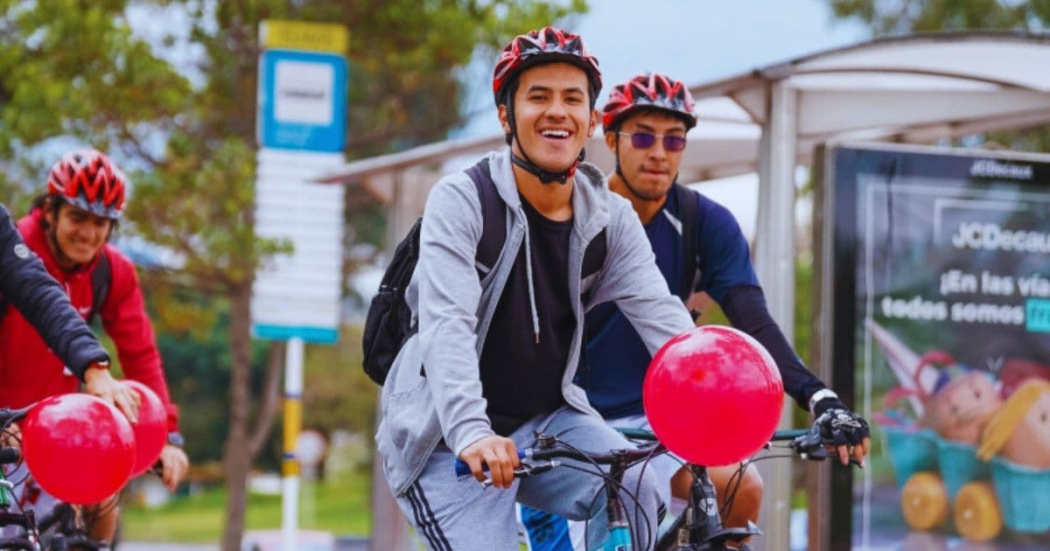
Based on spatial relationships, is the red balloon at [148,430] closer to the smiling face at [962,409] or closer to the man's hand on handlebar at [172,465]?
the man's hand on handlebar at [172,465]

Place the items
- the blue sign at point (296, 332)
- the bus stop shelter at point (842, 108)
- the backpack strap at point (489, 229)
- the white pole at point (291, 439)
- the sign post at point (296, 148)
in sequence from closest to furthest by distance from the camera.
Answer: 1. the backpack strap at point (489, 229)
2. the bus stop shelter at point (842, 108)
3. the white pole at point (291, 439)
4. the blue sign at point (296, 332)
5. the sign post at point (296, 148)

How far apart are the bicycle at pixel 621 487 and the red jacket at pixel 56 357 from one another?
299cm

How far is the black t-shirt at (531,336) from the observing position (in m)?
4.32

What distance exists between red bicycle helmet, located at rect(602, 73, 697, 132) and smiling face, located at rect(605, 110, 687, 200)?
3 centimetres

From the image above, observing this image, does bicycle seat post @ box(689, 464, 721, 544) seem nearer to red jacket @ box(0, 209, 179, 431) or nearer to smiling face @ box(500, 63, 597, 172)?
smiling face @ box(500, 63, 597, 172)

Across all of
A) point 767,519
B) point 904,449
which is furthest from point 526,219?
point 904,449

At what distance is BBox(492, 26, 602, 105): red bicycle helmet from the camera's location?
14.2 feet

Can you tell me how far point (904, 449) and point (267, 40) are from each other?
22.7 feet

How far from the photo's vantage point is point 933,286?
27.5ft

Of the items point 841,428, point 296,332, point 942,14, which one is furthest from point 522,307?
point 942,14

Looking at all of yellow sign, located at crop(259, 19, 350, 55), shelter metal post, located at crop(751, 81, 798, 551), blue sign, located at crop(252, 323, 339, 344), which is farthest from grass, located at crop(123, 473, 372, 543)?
shelter metal post, located at crop(751, 81, 798, 551)

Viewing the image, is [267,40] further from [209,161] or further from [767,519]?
[767,519]

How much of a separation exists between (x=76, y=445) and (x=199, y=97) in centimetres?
1073

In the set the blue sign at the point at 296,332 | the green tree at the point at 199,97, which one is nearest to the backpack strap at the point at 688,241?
the blue sign at the point at 296,332
